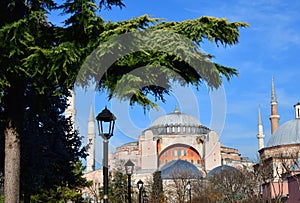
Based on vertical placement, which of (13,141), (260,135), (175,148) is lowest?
(13,141)

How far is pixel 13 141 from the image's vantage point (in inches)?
344

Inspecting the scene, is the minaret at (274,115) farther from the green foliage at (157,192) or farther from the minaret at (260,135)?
the green foliage at (157,192)

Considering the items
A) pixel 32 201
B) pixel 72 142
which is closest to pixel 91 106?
pixel 72 142

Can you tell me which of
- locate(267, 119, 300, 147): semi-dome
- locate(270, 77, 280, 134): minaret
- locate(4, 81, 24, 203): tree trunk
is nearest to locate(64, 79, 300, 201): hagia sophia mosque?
locate(270, 77, 280, 134): minaret

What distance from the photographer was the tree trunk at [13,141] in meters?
8.55

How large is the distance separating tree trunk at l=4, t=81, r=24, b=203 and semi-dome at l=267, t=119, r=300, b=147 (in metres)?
43.0

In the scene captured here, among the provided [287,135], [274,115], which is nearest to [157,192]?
[287,135]

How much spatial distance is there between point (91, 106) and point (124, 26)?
1885 mm

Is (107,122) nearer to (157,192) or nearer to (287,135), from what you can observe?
(157,192)

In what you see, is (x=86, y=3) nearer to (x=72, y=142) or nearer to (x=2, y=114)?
(x=2, y=114)

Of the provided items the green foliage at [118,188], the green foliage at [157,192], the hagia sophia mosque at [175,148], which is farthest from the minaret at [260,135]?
the green foliage at [118,188]

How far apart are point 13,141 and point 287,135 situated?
44.1 m

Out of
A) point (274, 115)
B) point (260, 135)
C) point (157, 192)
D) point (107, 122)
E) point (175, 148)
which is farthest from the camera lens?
point (175, 148)

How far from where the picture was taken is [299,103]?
5216 cm
